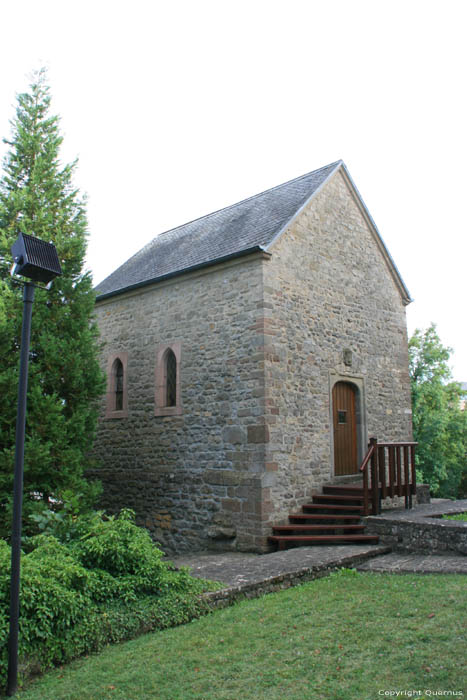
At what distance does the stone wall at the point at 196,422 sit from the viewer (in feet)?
33.4

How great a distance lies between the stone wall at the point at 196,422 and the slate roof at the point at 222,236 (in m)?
0.44

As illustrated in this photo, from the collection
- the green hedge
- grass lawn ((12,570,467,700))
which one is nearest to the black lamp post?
the green hedge

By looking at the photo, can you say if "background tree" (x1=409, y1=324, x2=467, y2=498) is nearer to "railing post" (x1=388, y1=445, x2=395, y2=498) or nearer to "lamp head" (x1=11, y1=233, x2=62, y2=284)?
"railing post" (x1=388, y1=445, x2=395, y2=498)

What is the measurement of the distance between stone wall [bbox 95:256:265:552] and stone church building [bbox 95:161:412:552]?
33 millimetres

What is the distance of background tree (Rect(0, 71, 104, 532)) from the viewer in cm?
892

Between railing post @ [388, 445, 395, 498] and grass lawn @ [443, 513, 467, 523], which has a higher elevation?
railing post @ [388, 445, 395, 498]

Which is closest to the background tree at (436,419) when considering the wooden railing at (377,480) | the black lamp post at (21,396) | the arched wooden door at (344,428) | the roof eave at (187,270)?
the arched wooden door at (344,428)

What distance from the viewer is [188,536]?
36.0ft

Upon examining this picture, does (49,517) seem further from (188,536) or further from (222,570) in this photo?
(188,536)

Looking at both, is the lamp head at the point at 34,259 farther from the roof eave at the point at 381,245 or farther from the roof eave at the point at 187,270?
the roof eave at the point at 381,245

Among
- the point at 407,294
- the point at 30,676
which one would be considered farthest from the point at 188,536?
the point at 407,294

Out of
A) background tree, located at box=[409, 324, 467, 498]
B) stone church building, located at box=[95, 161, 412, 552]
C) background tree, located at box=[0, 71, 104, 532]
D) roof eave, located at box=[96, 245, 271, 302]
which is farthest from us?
background tree, located at box=[409, 324, 467, 498]

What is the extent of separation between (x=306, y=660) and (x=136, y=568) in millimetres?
2252

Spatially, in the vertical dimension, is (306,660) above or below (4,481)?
below
